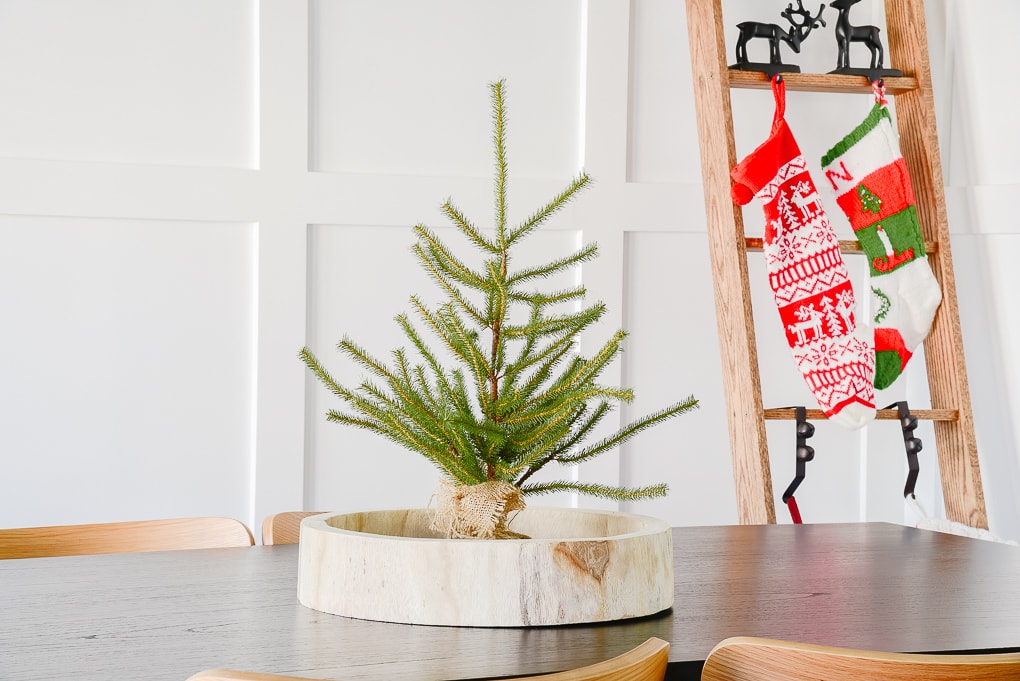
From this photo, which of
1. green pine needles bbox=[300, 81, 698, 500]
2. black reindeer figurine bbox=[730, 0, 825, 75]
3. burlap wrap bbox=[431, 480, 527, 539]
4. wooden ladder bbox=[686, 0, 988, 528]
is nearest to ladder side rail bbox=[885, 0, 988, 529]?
wooden ladder bbox=[686, 0, 988, 528]

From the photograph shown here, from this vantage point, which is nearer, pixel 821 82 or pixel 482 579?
pixel 482 579

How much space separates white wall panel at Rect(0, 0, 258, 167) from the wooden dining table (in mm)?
1312

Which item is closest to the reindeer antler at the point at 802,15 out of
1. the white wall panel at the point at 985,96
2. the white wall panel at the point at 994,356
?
the white wall panel at the point at 985,96

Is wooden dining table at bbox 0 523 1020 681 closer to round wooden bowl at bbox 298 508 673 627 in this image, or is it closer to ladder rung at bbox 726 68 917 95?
round wooden bowl at bbox 298 508 673 627

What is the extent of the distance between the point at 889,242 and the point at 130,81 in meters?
1.85

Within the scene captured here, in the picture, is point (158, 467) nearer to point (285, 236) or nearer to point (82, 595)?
point (285, 236)

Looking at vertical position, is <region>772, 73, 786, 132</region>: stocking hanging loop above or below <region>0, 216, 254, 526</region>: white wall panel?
above

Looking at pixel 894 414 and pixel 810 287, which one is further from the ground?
pixel 810 287

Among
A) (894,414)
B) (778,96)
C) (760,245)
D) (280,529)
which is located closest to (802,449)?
(894,414)

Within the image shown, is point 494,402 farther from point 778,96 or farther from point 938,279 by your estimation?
point 938,279

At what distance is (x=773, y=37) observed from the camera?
2.72 m

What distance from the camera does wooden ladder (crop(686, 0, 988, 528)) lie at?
2564 mm

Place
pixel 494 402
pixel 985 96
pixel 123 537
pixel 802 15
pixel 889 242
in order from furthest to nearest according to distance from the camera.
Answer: pixel 985 96, pixel 802 15, pixel 889 242, pixel 123 537, pixel 494 402

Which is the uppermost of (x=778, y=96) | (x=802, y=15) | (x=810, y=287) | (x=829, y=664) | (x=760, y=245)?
(x=802, y=15)
